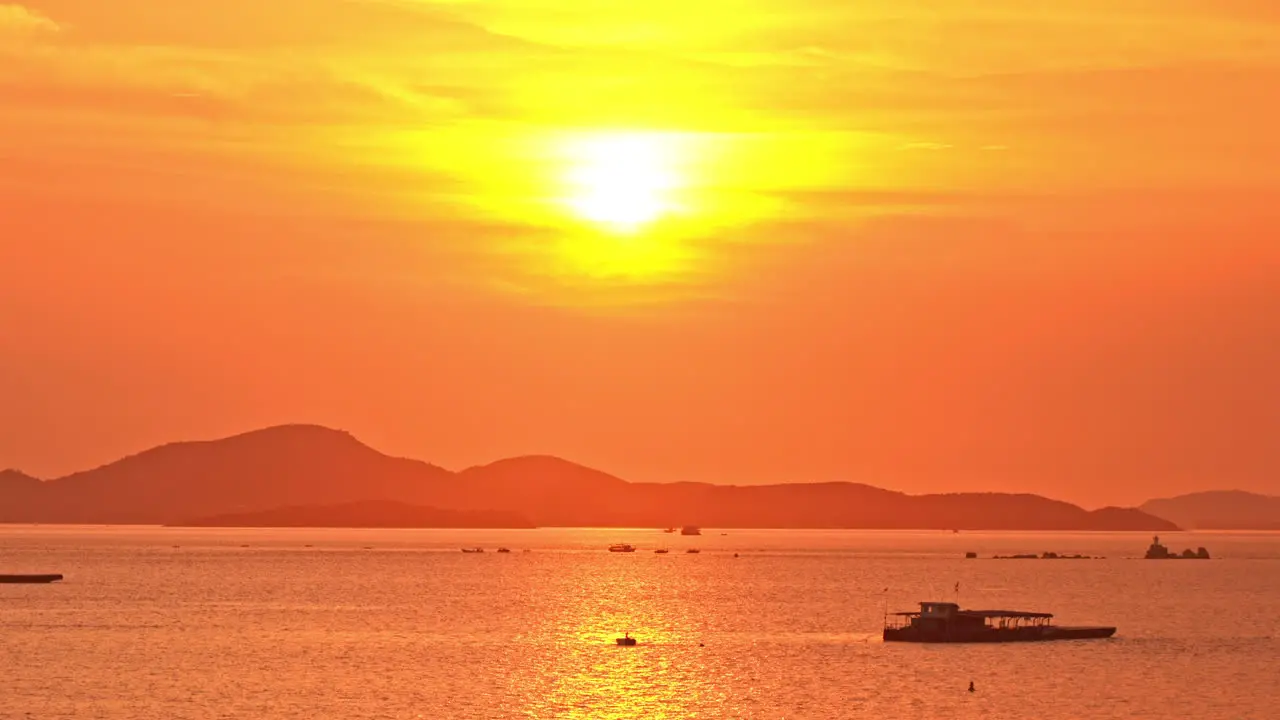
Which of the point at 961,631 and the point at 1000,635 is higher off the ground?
the point at 961,631

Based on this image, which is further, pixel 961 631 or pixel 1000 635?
pixel 1000 635

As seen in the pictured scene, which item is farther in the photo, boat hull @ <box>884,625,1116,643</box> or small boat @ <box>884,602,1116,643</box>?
small boat @ <box>884,602,1116,643</box>

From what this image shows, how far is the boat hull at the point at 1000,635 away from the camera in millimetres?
184875

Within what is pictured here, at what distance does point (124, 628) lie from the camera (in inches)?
7800

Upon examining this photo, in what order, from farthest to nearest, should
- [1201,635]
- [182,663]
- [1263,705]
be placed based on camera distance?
1. [1201,635]
2. [182,663]
3. [1263,705]

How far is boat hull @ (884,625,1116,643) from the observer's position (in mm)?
184875

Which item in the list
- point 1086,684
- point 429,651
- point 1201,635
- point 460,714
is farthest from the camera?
point 1201,635

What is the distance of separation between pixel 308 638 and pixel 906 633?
60.6m

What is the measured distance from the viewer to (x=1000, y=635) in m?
187

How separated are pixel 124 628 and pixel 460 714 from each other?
8757 centimetres

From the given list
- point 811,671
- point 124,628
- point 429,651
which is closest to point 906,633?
point 811,671

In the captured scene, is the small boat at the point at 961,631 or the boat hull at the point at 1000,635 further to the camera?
the small boat at the point at 961,631

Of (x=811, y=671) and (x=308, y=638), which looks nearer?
(x=811, y=671)

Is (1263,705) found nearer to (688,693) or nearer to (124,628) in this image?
(688,693)
